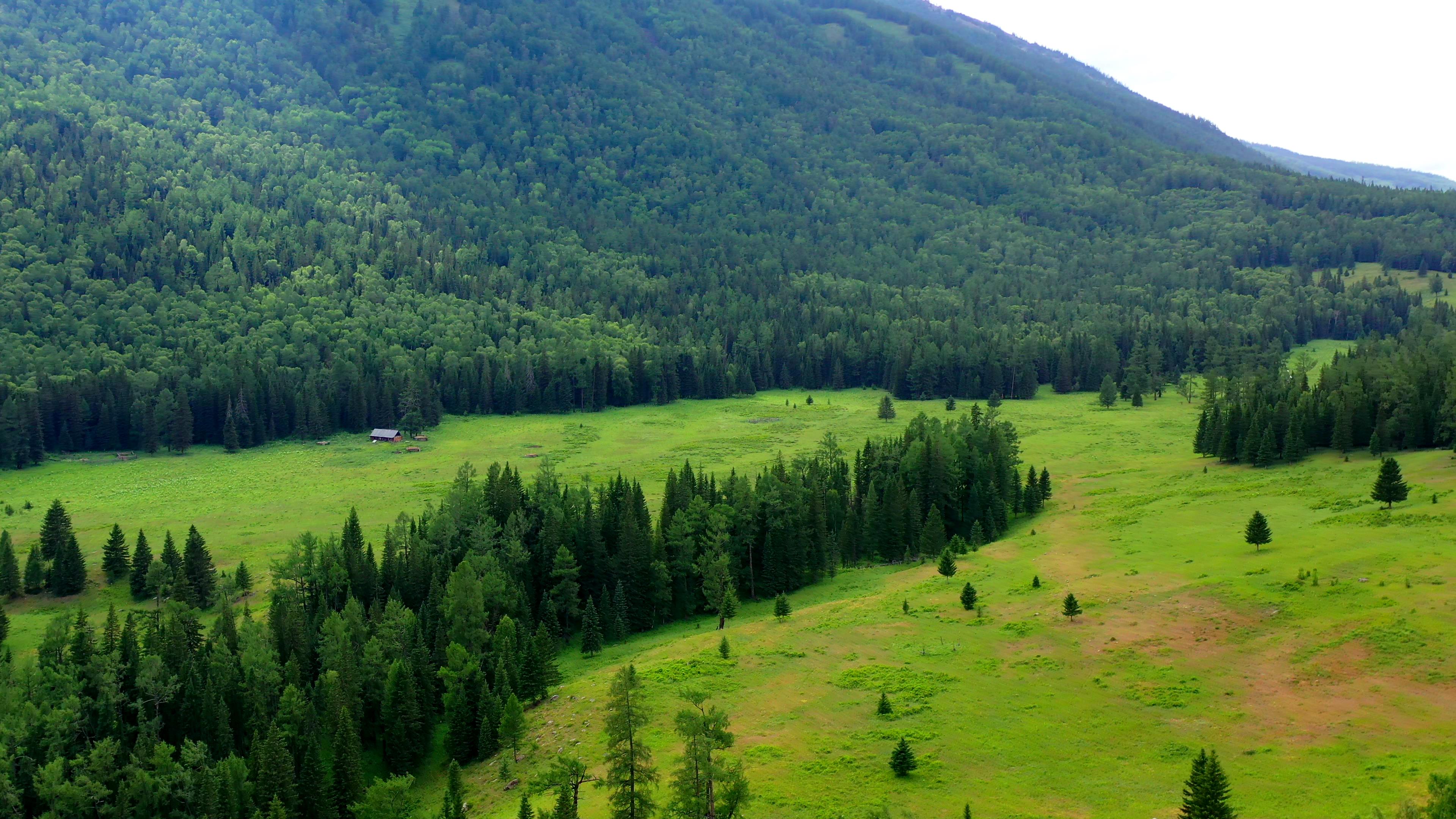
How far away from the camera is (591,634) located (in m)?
91.3

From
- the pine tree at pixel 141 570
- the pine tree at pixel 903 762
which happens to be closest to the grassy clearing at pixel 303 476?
the pine tree at pixel 141 570

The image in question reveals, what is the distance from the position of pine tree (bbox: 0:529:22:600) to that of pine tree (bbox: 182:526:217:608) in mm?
15961

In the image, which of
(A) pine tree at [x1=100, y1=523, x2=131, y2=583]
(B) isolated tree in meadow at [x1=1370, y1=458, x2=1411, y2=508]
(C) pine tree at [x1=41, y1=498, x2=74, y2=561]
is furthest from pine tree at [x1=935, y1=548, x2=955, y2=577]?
(C) pine tree at [x1=41, y1=498, x2=74, y2=561]

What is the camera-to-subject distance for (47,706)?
68250 millimetres

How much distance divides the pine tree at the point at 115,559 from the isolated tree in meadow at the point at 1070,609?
293 ft

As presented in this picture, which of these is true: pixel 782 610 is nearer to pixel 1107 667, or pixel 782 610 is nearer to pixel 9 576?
pixel 1107 667

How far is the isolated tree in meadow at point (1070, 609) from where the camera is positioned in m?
72.8

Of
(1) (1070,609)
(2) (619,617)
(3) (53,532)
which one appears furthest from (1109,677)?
(3) (53,532)

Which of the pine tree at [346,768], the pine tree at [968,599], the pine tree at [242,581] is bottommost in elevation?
the pine tree at [346,768]

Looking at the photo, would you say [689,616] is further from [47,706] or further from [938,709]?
[47,706]

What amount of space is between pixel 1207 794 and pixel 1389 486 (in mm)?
57817

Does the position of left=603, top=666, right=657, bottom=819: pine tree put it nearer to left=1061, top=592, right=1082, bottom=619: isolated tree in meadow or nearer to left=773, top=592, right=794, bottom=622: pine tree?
left=773, top=592, right=794, bottom=622: pine tree

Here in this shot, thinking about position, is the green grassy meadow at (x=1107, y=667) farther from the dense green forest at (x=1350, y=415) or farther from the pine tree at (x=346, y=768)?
the dense green forest at (x=1350, y=415)

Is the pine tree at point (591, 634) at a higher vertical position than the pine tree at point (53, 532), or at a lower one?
lower
